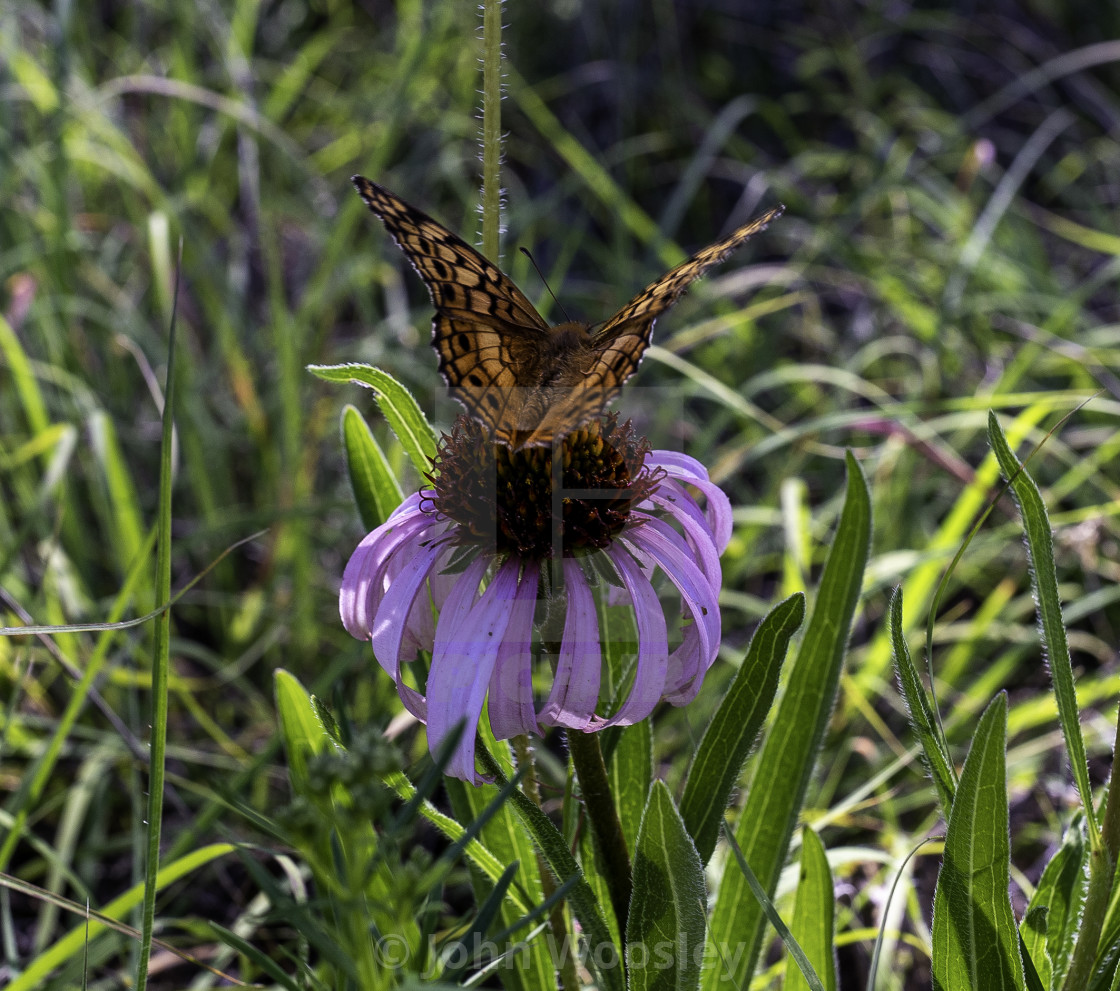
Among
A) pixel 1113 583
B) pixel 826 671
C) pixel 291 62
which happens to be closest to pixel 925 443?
pixel 1113 583

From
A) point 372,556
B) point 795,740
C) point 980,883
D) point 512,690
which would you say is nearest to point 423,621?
point 372,556

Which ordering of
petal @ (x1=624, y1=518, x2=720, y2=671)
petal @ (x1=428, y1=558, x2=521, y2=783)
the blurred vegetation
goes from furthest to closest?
the blurred vegetation < petal @ (x1=624, y1=518, x2=720, y2=671) < petal @ (x1=428, y1=558, x2=521, y2=783)

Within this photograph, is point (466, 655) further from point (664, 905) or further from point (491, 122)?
point (491, 122)

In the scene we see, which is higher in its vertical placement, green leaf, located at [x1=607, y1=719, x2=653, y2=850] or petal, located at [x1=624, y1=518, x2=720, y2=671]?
petal, located at [x1=624, y1=518, x2=720, y2=671]

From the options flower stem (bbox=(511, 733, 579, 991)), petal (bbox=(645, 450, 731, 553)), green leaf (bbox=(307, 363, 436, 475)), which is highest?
green leaf (bbox=(307, 363, 436, 475))

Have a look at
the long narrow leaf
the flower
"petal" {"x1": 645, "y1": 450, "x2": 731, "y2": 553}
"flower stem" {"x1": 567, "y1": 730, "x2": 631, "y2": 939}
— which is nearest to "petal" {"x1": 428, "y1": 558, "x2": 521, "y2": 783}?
the flower

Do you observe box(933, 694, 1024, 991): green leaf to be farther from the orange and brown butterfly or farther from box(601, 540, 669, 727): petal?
the orange and brown butterfly

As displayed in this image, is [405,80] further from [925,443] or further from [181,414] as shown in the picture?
[925,443]
